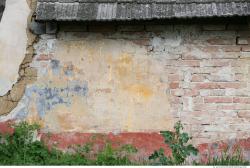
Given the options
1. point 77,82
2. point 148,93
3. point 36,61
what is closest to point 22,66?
point 36,61

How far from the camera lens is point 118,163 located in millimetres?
7230

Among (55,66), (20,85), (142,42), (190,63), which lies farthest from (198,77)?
(20,85)

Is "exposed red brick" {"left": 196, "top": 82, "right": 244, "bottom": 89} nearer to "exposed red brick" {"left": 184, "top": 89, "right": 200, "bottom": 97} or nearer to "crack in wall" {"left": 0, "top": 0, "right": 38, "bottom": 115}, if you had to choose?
"exposed red brick" {"left": 184, "top": 89, "right": 200, "bottom": 97}

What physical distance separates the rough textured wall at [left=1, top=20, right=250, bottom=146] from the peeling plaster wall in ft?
0.92

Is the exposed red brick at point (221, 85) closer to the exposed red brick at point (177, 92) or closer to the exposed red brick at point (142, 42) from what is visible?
the exposed red brick at point (177, 92)

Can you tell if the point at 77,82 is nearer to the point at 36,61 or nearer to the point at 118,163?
the point at 36,61

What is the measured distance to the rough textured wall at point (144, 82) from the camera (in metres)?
7.50

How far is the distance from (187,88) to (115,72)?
0.88m

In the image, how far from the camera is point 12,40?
7.67 metres

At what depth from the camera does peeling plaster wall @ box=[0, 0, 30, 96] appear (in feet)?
25.1

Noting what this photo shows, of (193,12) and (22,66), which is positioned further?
(22,66)

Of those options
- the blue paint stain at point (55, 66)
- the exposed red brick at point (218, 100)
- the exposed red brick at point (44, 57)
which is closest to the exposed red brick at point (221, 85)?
the exposed red brick at point (218, 100)

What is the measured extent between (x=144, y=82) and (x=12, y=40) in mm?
1680

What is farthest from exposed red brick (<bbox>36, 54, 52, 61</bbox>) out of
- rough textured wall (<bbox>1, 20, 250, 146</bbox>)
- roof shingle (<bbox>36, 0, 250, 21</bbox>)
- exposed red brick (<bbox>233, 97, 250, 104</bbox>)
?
exposed red brick (<bbox>233, 97, 250, 104</bbox>)
